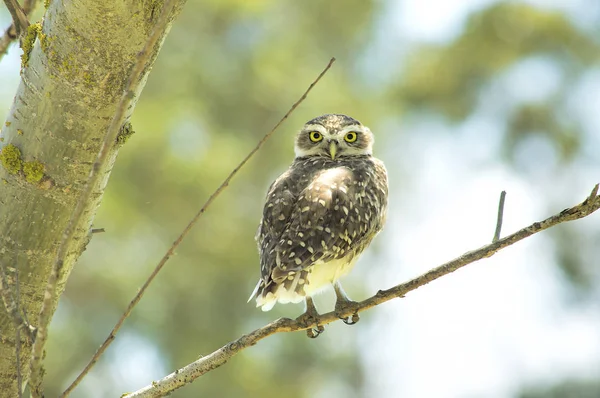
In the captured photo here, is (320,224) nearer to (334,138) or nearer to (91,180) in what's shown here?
(334,138)

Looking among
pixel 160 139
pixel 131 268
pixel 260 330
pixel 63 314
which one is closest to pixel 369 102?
pixel 160 139

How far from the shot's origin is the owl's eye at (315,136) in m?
5.27

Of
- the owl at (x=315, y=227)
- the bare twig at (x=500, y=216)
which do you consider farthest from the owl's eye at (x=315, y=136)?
the bare twig at (x=500, y=216)

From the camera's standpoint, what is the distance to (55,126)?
88.7 inches

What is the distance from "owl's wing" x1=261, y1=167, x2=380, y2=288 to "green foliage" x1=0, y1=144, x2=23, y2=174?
5.94 feet

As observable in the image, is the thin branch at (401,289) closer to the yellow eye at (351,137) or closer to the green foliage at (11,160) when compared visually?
the green foliage at (11,160)

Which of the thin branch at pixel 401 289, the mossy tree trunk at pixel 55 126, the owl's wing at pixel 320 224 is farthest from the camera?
the owl's wing at pixel 320 224

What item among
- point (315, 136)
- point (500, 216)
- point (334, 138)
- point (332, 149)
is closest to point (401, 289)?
point (500, 216)

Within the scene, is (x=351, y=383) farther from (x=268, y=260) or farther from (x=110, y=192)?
(x=268, y=260)

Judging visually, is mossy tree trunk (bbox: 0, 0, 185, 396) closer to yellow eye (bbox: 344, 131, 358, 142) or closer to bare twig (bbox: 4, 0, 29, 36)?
bare twig (bbox: 4, 0, 29, 36)

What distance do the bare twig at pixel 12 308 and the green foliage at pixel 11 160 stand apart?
280 millimetres

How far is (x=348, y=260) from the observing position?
4.27 m

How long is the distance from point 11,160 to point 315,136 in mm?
3221

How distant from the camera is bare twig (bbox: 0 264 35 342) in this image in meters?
1.92
